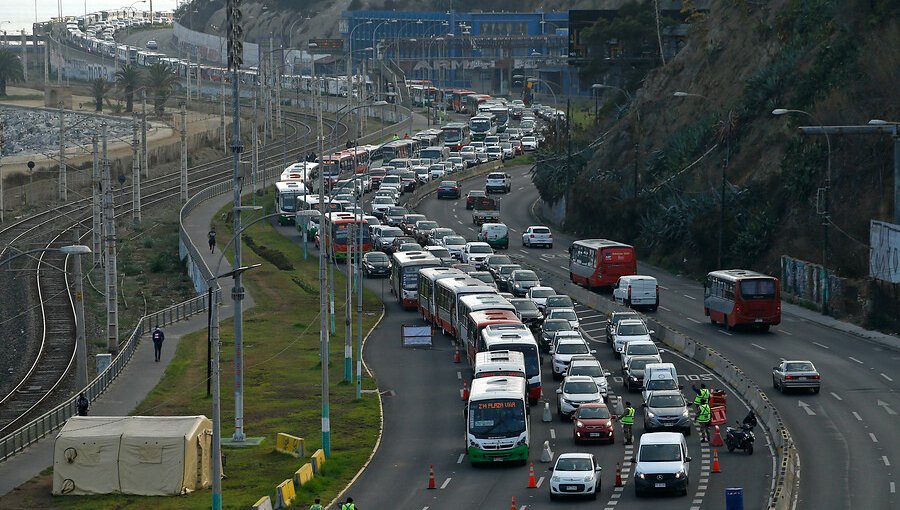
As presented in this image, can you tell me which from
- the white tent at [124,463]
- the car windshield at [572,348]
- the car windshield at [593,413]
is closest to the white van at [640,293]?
the car windshield at [572,348]

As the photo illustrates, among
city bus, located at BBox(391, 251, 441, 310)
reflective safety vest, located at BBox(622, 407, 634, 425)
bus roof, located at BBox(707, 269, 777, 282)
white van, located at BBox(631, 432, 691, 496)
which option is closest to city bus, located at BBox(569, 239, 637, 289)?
city bus, located at BBox(391, 251, 441, 310)

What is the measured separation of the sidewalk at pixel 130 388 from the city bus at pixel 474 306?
40.0 ft

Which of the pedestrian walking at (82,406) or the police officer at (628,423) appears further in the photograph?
the pedestrian walking at (82,406)

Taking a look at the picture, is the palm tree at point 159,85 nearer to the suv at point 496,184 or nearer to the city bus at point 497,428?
the suv at point 496,184

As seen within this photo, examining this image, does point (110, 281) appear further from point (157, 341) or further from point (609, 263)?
point (609, 263)

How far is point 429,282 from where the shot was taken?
232 ft

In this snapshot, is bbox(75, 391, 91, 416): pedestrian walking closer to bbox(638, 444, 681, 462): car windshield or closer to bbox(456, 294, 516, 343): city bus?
bbox(456, 294, 516, 343): city bus

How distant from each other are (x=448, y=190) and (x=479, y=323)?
219 feet

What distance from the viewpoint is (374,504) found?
3925cm

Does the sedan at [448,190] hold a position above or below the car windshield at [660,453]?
below

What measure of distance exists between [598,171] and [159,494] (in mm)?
74443

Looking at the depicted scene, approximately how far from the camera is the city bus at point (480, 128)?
16790cm

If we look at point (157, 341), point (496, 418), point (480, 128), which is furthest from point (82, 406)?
point (480, 128)

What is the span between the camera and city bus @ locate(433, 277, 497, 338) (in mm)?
64625
